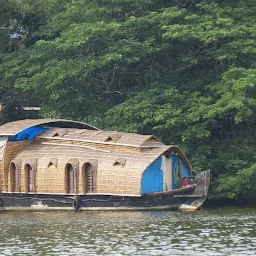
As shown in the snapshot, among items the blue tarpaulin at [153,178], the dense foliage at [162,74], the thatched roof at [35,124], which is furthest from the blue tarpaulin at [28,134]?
the blue tarpaulin at [153,178]

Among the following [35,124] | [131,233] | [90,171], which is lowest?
[131,233]

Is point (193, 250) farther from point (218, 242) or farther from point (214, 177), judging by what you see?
point (214, 177)

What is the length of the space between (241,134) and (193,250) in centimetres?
1194

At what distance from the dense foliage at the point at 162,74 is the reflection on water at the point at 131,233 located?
10.3 feet

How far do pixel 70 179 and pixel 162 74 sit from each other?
5.92m

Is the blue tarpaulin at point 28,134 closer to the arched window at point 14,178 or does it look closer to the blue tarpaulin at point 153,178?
the arched window at point 14,178

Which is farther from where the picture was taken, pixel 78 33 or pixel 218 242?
pixel 78 33

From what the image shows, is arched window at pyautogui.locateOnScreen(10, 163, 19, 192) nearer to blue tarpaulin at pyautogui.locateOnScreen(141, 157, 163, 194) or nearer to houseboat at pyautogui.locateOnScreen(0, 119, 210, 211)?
houseboat at pyautogui.locateOnScreen(0, 119, 210, 211)

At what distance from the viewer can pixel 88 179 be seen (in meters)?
29.3

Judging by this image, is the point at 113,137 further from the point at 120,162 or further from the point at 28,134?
the point at 28,134

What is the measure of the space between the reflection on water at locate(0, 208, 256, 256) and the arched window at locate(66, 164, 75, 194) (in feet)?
4.06

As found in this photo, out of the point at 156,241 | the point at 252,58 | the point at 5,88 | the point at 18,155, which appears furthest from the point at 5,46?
the point at 156,241

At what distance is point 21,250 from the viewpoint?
68.8ft

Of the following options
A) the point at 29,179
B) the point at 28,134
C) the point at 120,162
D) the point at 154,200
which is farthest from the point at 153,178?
the point at 28,134
